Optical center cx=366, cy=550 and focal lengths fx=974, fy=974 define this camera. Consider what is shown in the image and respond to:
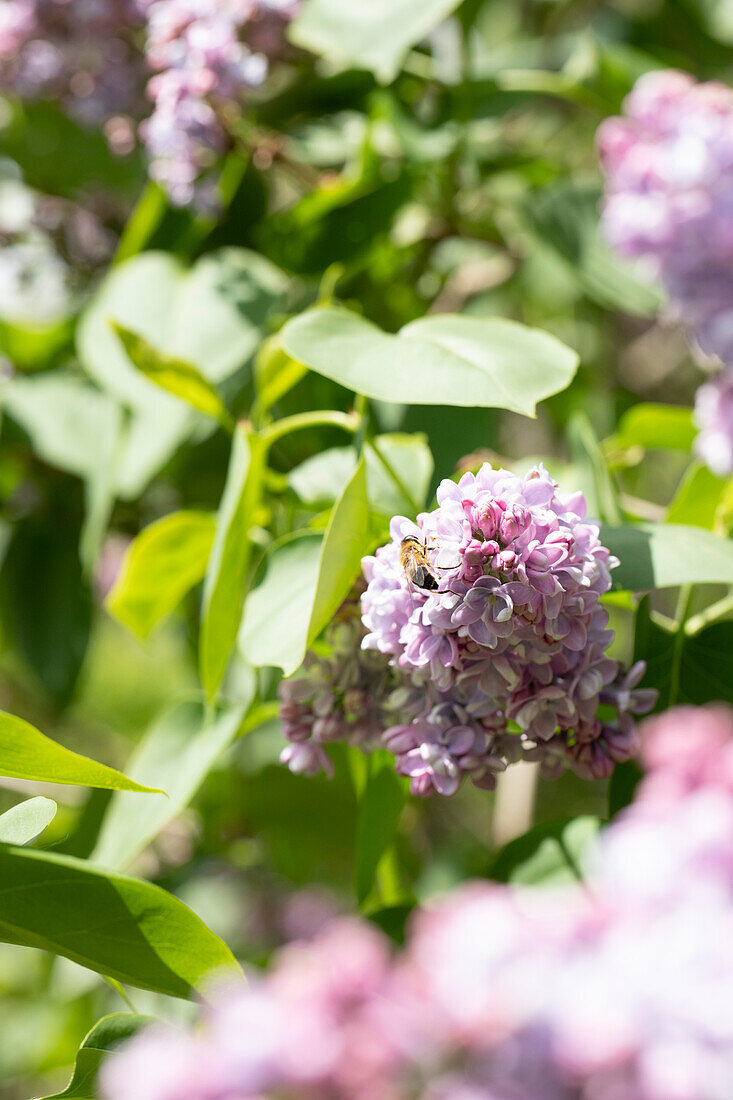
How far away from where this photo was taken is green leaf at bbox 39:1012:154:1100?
1.20 ft

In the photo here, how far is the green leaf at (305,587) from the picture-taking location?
0.38m

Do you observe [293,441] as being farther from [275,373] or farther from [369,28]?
[369,28]

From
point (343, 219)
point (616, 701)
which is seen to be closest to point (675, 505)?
point (616, 701)

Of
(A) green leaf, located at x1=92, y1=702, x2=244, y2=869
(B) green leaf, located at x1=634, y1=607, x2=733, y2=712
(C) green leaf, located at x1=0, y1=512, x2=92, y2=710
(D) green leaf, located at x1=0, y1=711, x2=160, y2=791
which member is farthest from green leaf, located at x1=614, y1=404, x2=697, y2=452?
(C) green leaf, located at x1=0, y1=512, x2=92, y2=710

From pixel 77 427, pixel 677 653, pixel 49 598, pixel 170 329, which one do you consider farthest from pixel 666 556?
pixel 49 598

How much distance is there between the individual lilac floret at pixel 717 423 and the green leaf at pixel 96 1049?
0.40m

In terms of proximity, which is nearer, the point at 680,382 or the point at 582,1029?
the point at 582,1029

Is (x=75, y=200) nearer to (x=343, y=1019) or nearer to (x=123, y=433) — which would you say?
(x=123, y=433)

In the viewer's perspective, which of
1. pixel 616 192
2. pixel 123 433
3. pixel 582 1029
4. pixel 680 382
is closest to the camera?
pixel 582 1029

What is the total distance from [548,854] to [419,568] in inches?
7.3

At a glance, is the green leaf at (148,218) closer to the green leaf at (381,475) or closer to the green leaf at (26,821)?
the green leaf at (381,475)

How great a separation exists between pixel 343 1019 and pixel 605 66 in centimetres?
81

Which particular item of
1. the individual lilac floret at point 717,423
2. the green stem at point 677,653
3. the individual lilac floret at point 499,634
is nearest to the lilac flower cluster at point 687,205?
the individual lilac floret at point 717,423

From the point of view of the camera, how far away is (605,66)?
0.80 m
